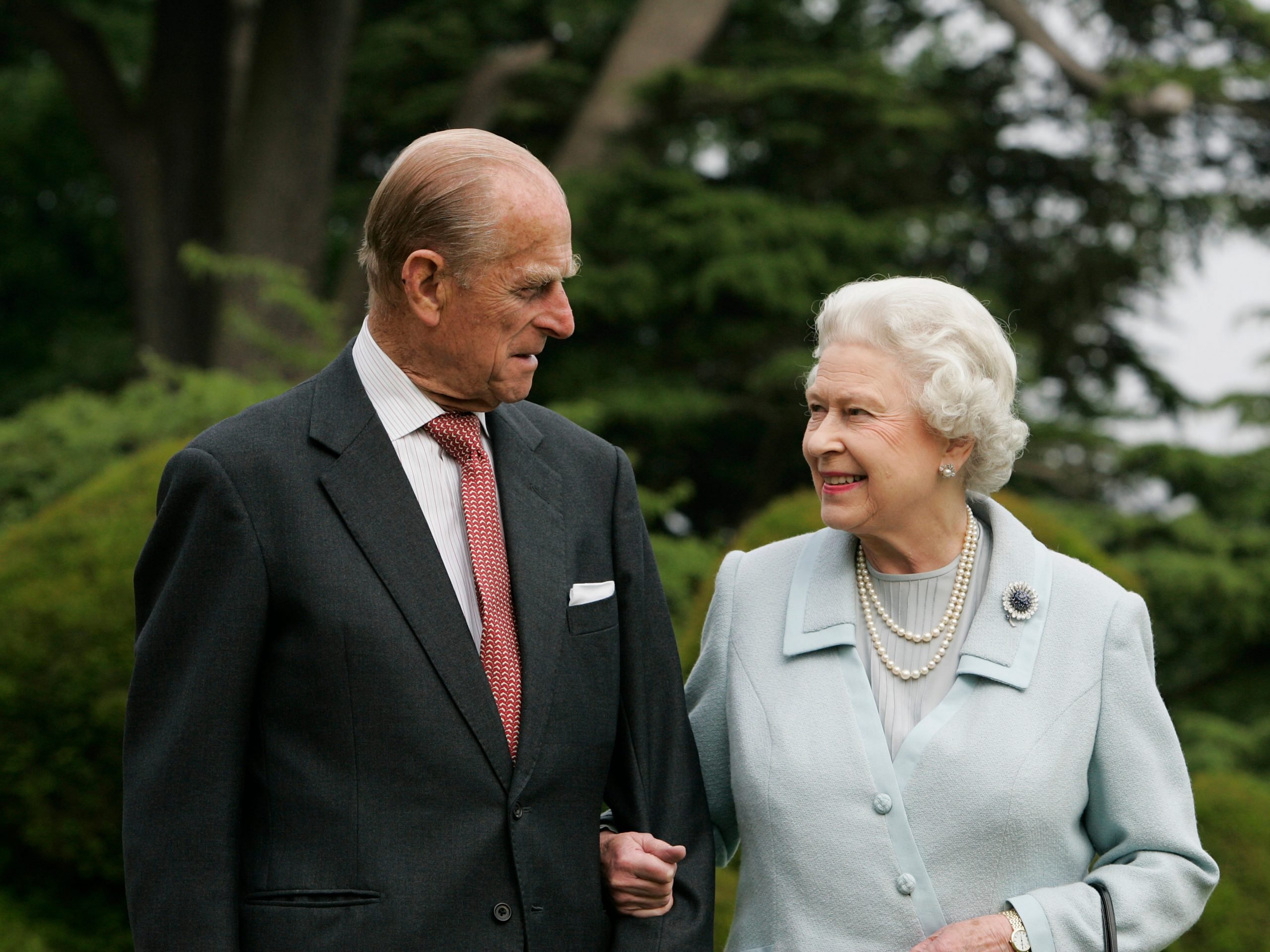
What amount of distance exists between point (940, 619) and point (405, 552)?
1.06 metres

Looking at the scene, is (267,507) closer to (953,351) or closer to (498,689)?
(498,689)

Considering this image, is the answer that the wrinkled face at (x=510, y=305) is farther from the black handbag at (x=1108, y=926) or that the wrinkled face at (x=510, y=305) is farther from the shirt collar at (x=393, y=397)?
the black handbag at (x=1108, y=926)

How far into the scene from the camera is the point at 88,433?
7301 mm

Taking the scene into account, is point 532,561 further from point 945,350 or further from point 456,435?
point 945,350

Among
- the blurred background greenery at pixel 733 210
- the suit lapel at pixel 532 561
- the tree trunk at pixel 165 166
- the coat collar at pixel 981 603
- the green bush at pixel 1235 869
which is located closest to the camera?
the suit lapel at pixel 532 561

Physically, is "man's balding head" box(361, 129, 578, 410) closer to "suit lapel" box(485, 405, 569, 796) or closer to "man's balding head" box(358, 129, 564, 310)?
"man's balding head" box(358, 129, 564, 310)

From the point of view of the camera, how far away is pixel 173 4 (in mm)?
10703

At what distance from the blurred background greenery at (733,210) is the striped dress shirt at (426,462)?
4.98 m

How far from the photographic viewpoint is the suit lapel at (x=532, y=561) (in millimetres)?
2451

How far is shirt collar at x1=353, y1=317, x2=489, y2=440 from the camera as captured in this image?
8.30 ft

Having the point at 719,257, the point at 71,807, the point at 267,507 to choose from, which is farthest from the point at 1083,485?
the point at 267,507

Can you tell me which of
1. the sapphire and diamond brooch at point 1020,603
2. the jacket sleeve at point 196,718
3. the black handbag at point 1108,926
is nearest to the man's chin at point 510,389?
the jacket sleeve at point 196,718

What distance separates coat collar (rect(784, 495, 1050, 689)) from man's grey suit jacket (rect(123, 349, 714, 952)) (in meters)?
0.54

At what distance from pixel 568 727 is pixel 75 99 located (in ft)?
31.7
